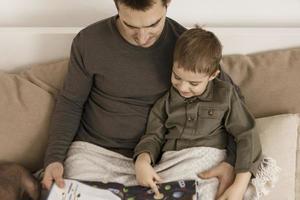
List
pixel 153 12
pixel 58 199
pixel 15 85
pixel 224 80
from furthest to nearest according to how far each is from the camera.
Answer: pixel 15 85 → pixel 224 80 → pixel 58 199 → pixel 153 12

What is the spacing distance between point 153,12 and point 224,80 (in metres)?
0.36

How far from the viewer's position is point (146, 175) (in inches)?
51.2

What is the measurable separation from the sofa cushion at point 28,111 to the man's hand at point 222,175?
1.82 feet

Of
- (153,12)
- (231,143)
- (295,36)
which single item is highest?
(153,12)

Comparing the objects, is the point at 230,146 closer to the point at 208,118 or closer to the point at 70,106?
the point at 208,118

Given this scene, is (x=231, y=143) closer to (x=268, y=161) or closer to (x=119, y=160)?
(x=268, y=161)

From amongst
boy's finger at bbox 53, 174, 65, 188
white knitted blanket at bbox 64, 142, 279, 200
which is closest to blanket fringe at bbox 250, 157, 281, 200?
white knitted blanket at bbox 64, 142, 279, 200

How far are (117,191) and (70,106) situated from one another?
329mm

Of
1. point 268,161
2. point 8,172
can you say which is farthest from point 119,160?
point 268,161

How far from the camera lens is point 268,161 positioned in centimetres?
135

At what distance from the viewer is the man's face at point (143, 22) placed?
1176 mm

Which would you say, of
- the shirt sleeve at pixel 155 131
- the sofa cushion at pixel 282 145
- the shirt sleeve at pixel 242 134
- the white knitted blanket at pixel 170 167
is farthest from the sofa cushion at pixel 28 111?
the sofa cushion at pixel 282 145

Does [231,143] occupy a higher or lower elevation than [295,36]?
lower

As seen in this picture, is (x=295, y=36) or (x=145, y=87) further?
(x=295, y=36)
